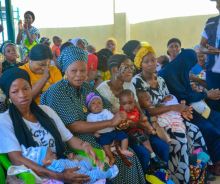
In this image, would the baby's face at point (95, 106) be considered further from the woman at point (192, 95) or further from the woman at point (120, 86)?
the woman at point (192, 95)

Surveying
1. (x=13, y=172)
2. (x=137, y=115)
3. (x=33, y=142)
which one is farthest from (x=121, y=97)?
(x=13, y=172)

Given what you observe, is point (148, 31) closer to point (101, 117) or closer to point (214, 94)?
point (214, 94)

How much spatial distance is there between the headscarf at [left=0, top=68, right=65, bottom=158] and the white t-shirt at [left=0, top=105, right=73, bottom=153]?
0.03 metres

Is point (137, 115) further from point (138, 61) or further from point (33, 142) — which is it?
point (33, 142)

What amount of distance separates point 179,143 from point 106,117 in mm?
1201

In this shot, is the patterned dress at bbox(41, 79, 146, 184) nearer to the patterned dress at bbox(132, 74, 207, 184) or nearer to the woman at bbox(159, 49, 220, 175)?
the patterned dress at bbox(132, 74, 207, 184)

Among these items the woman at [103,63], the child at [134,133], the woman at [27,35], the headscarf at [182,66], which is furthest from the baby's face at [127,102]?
the woman at [27,35]

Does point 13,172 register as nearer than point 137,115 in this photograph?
Yes

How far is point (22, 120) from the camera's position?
79.7 inches

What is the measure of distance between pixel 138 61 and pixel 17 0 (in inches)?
369

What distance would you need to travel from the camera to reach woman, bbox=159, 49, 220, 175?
3.75 m

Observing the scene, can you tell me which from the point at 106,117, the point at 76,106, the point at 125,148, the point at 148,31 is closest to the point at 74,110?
the point at 76,106

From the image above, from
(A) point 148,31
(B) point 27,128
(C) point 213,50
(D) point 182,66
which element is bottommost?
(B) point 27,128

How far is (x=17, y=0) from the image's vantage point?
11.1m
